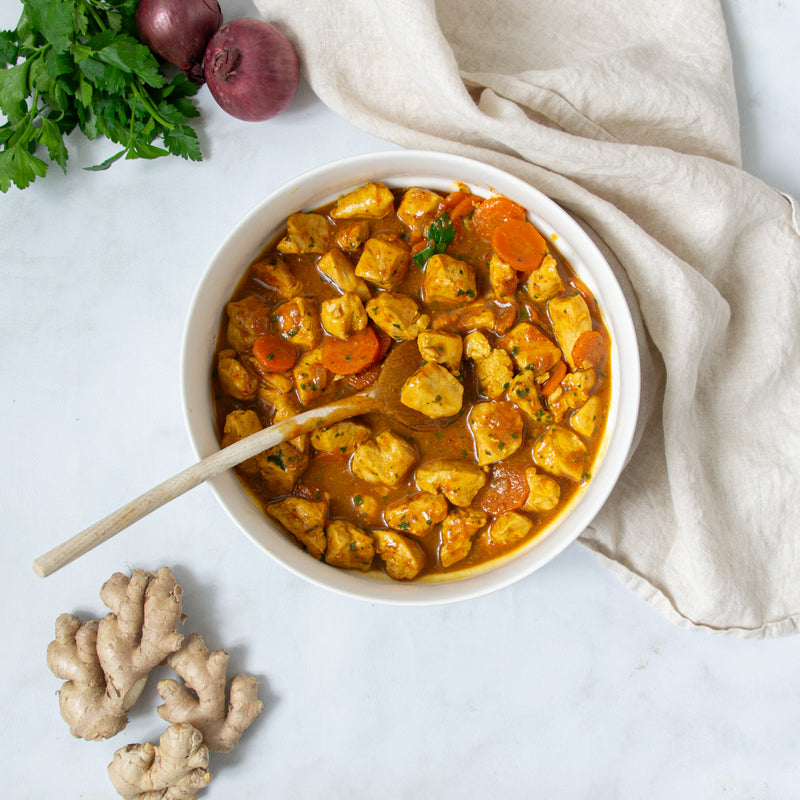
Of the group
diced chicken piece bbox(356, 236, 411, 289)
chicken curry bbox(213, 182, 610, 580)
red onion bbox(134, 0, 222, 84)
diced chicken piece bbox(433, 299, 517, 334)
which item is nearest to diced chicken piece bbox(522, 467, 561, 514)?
chicken curry bbox(213, 182, 610, 580)

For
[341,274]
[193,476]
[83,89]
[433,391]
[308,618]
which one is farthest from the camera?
[308,618]

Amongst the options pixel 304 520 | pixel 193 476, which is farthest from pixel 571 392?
pixel 193 476

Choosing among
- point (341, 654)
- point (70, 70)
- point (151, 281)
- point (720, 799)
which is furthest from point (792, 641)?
point (70, 70)

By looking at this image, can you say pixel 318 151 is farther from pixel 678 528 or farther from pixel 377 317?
pixel 678 528

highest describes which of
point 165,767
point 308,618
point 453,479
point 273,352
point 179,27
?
point 179,27

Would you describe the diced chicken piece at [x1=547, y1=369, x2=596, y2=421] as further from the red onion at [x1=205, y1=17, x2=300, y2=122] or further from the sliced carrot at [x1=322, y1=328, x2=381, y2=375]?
the red onion at [x1=205, y1=17, x2=300, y2=122]

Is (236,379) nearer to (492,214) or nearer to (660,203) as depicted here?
(492,214)

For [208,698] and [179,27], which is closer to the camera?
[179,27]
